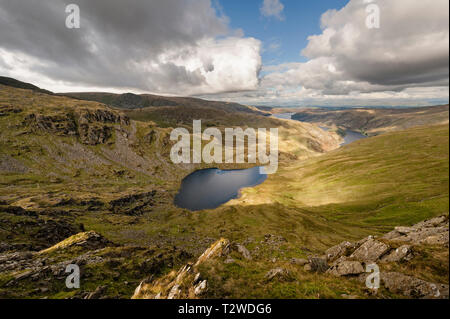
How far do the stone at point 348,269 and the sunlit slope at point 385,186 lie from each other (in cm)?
1048

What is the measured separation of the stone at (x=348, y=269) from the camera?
1453cm

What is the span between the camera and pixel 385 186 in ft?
208

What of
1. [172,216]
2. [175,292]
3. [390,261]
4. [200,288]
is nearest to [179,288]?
[175,292]

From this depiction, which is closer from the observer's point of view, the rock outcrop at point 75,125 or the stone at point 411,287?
the stone at point 411,287

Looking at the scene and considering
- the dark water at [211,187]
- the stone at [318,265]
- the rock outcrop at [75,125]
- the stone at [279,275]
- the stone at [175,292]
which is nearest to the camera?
the stone at [175,292]

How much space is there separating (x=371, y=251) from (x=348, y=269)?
11.9ft

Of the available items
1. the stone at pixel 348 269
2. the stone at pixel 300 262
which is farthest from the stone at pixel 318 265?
the stone at pixel 300 262

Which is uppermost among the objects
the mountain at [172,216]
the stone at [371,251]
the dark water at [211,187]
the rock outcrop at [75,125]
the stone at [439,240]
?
the rock outcrop at [75,125]

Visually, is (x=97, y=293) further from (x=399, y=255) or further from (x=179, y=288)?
(x=399, y=255)

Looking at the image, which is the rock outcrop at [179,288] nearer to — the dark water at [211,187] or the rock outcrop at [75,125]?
the dark water at [211,187]

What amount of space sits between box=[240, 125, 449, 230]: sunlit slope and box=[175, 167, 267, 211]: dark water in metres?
20.6
